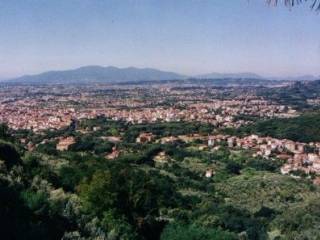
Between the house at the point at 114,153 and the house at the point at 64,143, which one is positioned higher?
the house at the point at 64,143

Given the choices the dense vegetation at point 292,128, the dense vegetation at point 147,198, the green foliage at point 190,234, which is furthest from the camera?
the dense vegetation at point 292,128

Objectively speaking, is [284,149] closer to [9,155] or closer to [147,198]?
[147,198]

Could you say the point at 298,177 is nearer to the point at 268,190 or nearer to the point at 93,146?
the point at 268,190

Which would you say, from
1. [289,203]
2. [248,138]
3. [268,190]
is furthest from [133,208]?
[248,138]

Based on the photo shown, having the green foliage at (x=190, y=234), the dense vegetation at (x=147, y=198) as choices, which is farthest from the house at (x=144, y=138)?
the green foliage at (x=190, y=234)

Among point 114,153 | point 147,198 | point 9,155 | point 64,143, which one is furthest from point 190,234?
point 64,143

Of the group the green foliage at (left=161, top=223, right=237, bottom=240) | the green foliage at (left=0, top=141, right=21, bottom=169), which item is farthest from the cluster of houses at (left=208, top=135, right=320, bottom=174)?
the green foliage at (left=161, top=223, right=237, bottom=240)

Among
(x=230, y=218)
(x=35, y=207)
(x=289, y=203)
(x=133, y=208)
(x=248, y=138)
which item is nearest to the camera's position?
(x=35, y=207)

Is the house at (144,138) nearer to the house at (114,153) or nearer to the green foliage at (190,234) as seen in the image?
the house at (114,153)
